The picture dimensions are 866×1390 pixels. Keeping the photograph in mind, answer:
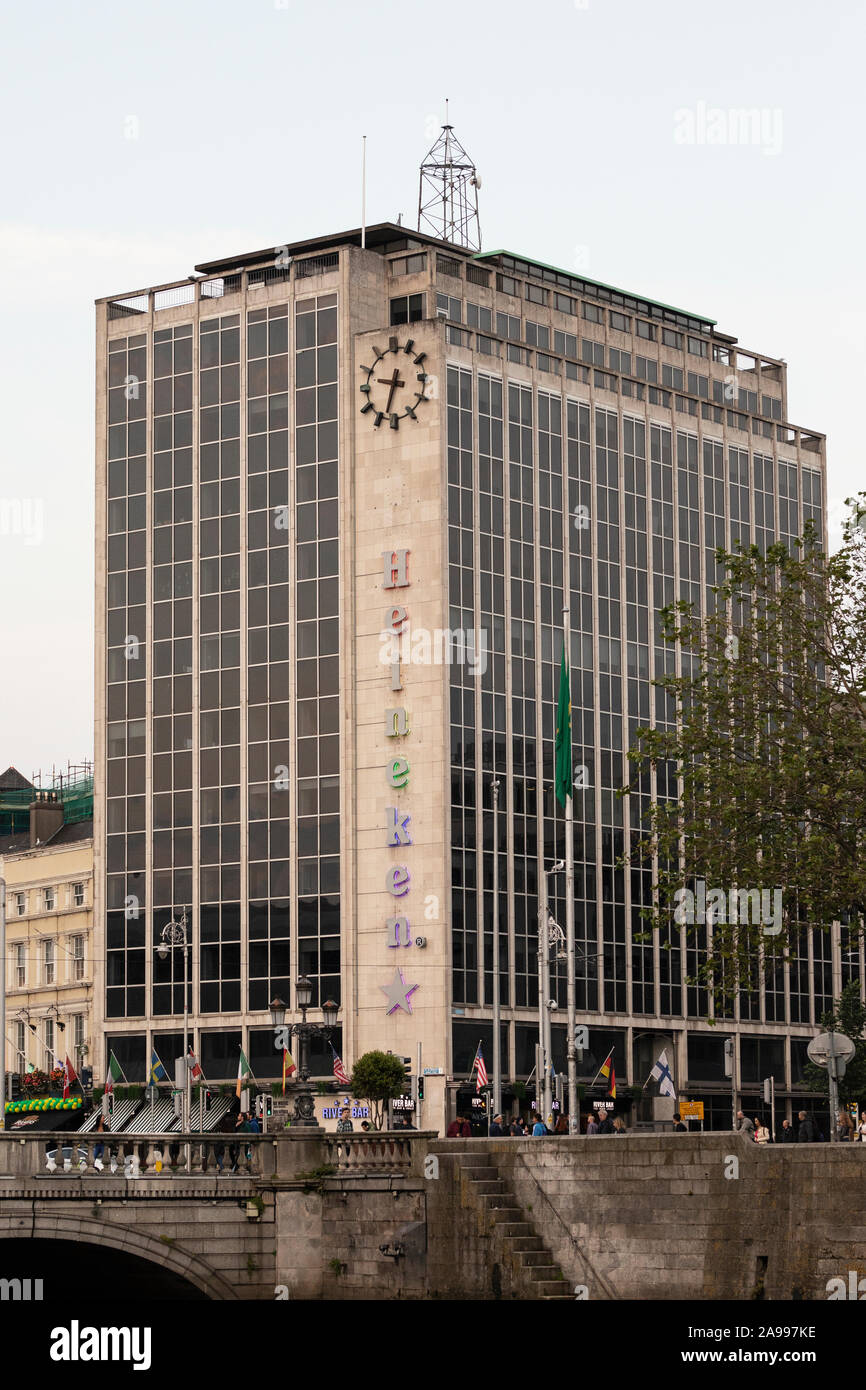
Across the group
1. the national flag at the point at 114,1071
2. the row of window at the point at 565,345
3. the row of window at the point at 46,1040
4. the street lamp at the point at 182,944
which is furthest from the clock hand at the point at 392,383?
the row of window at the point at 46,1040

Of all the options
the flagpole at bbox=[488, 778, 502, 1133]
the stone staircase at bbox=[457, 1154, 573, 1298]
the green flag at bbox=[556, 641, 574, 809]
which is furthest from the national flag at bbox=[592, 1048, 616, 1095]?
the stone staircase at bbox=[457, 1154, 573, 1298]

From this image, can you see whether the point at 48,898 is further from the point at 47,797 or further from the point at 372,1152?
the point at 372,1152

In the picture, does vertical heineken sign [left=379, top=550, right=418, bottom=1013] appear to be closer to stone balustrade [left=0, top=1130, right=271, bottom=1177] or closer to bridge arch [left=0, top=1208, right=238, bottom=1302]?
stone balustrade [left=0, top=1130, right=271, bottom=1177]

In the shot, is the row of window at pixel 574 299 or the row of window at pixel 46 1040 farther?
the row of window at pixel 46 1040

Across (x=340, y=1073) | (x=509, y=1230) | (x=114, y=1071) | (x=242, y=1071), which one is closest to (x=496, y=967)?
(x=340, y=1073)

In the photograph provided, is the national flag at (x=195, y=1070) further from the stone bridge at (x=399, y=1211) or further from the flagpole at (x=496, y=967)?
the stone bridge at (x=399, y=1211)

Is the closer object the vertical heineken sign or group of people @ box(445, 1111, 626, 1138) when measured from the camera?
group of people @ box(445, 1111, 626, 1138)

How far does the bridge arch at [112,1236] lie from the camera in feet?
182

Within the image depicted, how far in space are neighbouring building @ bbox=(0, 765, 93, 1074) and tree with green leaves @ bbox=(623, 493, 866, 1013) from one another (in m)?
59.6

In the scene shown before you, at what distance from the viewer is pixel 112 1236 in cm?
5544

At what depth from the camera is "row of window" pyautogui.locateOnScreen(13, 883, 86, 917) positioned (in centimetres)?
12038

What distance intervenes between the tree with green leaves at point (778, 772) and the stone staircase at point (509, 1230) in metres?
8.56

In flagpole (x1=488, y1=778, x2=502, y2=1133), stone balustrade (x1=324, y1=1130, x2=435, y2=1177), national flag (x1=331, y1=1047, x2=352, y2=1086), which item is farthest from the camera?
national flag (x1=331, y1=1047, x2=352, y2=1086)
